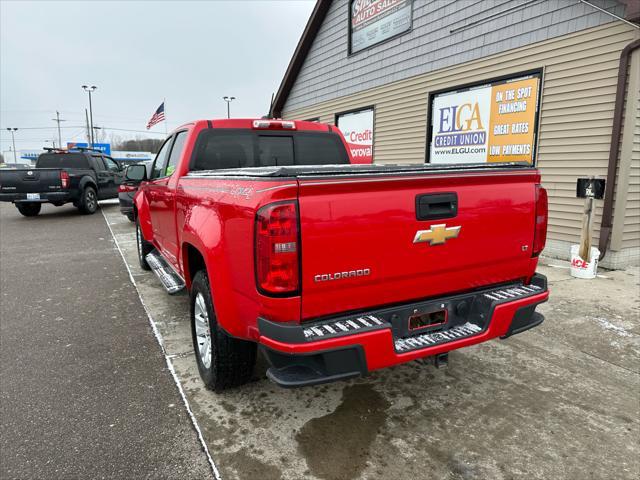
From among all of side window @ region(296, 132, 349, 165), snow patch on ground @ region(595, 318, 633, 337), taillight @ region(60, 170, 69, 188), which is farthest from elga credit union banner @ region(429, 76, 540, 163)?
taillight @ region(60, 170, 69, 188)

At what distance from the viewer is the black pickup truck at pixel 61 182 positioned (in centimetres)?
1210

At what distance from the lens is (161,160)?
491 cm

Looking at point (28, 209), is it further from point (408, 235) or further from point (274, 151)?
point (408, 235)

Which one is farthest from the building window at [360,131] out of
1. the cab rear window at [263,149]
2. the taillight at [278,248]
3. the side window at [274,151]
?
the taillight at [278,248]

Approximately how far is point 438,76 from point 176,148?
656 centimetres

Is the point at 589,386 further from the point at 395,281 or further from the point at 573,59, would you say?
the point at 573,59

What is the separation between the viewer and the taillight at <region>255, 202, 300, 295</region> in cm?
205

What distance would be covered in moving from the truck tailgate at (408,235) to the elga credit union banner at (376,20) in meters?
8.48

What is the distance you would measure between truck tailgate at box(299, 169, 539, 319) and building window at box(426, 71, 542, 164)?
17.4 ft

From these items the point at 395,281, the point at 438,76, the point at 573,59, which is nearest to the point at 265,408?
the point at 395,281

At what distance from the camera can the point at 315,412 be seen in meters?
2.88

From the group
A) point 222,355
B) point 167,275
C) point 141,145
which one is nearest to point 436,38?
point 167,275

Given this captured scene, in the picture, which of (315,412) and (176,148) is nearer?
(315,412)

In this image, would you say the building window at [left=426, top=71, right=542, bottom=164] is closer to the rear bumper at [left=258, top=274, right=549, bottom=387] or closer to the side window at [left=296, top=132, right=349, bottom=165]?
the side window at [left=296, top=132, right=349, bottom=165]
